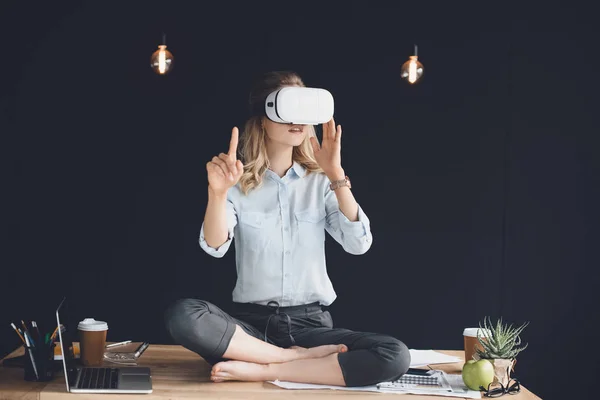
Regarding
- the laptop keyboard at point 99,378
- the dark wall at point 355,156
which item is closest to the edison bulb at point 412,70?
the dark wall at point 355,156

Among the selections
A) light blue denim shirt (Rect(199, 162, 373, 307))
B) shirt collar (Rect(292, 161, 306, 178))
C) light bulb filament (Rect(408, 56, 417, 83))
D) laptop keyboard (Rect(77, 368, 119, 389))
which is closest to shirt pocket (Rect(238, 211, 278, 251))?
light blue denim shirt (Rect(199, 162, 373, 307))

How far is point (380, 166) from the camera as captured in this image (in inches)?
183

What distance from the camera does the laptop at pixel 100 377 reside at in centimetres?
290

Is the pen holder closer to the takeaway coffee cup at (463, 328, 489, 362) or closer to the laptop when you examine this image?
the laptop

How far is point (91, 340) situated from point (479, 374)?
59.5 inches

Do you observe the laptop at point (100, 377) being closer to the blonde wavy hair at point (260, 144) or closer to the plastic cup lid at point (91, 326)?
the plastic cup lid at point (91, 326)

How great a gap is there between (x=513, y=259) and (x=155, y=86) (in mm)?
2208

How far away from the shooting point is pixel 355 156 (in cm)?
463

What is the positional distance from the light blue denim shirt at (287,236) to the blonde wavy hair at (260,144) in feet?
0.13

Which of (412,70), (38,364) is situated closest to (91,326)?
(38,364)

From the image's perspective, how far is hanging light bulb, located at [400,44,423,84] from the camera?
4371 millimetres

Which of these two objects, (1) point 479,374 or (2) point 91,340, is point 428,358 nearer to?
(1) point 479,374

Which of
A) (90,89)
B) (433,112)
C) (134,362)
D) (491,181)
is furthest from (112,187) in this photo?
(491,181)

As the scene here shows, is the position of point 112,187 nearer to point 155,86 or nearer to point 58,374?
point 155,86
